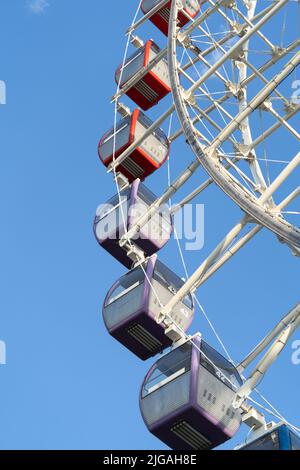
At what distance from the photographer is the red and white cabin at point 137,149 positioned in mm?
20656

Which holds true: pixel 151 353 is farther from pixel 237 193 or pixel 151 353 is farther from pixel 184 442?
pixel 237 193

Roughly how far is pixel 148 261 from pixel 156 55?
17.6ft

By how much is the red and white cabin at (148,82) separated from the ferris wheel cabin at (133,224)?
252 centimetres

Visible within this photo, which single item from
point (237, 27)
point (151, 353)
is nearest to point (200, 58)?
point (237, 27)

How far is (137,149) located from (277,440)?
8055mm

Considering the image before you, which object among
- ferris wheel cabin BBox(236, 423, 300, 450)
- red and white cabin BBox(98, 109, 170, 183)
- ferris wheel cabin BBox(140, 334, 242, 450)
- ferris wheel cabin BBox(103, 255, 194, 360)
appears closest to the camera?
ferris wheel cabin BBox(236, 423, 300, 450)

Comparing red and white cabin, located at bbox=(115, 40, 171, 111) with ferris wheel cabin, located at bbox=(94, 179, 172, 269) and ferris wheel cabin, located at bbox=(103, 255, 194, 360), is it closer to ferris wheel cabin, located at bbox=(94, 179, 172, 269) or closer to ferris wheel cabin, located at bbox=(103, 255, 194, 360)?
ferris wheel cabin, located at bbox=(94, 179, 172, 269)

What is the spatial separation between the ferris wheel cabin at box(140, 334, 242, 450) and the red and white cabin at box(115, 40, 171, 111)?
6848mm

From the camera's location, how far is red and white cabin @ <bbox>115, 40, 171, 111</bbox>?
70.6ft

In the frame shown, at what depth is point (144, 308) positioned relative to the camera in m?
17.2

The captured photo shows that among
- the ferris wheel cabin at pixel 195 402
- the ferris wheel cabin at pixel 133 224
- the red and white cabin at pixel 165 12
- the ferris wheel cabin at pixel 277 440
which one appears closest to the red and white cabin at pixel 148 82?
the red and white cabin at pixel 165 12

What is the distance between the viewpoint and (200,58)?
65.2ft

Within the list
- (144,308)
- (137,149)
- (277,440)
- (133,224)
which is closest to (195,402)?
(277,440)

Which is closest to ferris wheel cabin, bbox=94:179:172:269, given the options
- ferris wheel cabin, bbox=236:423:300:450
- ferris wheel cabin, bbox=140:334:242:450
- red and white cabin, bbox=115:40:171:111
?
red and white cabin, bbox=115:40:171:111
